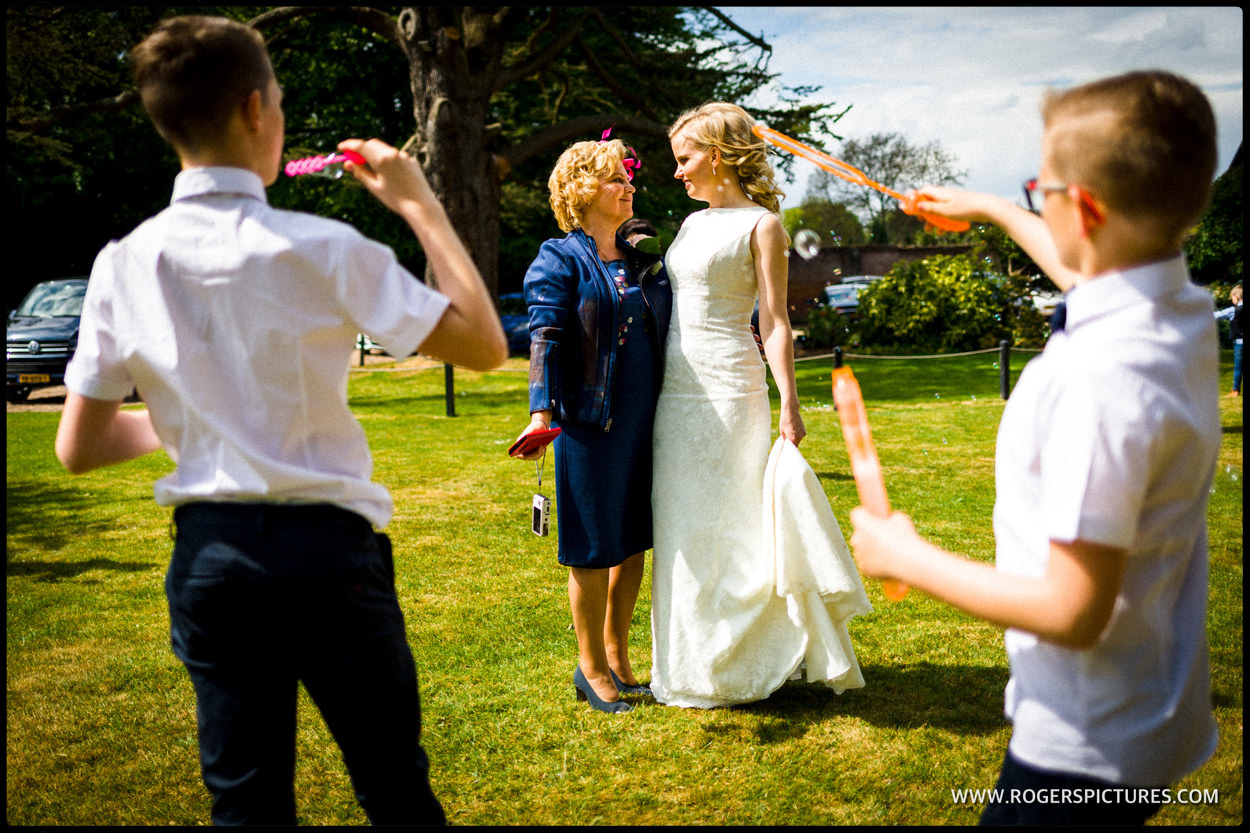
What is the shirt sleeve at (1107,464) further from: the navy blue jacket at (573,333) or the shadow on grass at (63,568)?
the shadow on grass at (63,568)

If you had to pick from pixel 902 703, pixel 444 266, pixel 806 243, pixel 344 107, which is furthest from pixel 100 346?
pixel 344 107

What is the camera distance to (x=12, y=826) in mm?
3045

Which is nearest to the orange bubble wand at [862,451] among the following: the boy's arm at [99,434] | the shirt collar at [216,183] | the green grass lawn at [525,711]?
the shirt collar at [216,183]

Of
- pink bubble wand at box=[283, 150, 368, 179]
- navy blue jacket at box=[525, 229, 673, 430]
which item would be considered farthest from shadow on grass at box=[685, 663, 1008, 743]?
pink bubble wand at box=[283, 150, 368, 179]

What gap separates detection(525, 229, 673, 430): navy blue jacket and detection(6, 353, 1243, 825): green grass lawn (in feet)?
4.13

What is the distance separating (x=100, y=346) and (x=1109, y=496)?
175 cm

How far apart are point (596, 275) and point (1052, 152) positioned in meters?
2.43

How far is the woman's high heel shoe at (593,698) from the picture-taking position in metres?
3.81

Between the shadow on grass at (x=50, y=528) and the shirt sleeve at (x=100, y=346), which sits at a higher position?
the shirt sleeve at (x=100, y=346)

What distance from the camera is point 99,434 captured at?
1914mm

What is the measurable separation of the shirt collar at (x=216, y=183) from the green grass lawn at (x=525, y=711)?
85.5 inches

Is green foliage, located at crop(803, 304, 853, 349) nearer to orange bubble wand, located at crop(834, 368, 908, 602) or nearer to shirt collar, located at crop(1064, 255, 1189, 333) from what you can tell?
orange bubble wand, located at crop(834, 368, 908, 602)

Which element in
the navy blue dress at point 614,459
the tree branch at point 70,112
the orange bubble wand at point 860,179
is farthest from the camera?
the tree branch at point 70,112

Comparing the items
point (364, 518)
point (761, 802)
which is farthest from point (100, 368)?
point (761, 802)
